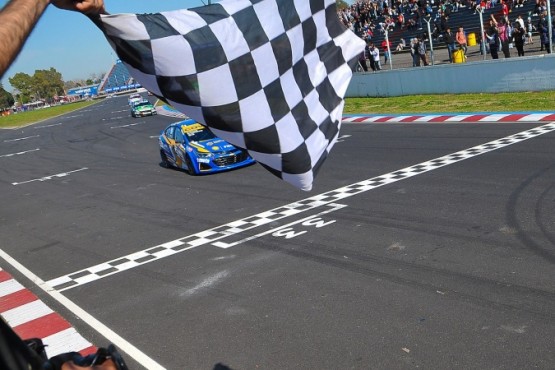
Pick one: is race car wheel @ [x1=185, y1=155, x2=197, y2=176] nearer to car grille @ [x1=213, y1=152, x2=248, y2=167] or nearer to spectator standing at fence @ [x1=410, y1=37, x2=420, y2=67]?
car grille @ [x1=213, y1=152, x2=248, y2=167]

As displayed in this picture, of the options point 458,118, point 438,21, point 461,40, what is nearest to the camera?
point 458,118

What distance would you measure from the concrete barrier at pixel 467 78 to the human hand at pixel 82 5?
1859 centimetres

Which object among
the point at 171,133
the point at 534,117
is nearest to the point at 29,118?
the point at 171,133

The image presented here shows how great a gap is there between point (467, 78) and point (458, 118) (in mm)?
4870

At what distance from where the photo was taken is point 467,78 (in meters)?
21.8

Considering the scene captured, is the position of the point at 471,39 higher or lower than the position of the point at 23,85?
lower

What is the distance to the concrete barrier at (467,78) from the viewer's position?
19297 mm

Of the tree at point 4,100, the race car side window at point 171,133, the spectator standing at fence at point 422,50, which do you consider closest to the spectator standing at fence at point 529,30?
the spectator standing at fence at point 422,50

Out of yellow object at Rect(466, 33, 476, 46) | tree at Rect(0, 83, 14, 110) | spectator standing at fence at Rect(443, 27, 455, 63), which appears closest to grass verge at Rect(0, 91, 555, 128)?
spectator standing at fence at Rect(443, 27, 455, 63)

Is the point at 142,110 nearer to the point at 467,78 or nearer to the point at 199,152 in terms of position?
the point at 467,78

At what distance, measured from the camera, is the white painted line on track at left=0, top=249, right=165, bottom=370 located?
5512 millimetres

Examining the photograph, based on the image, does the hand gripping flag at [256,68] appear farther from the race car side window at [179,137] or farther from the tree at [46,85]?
the tree at [46,85]

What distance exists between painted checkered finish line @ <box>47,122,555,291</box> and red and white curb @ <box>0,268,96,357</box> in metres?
0.48

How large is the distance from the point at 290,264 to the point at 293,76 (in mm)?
4042
